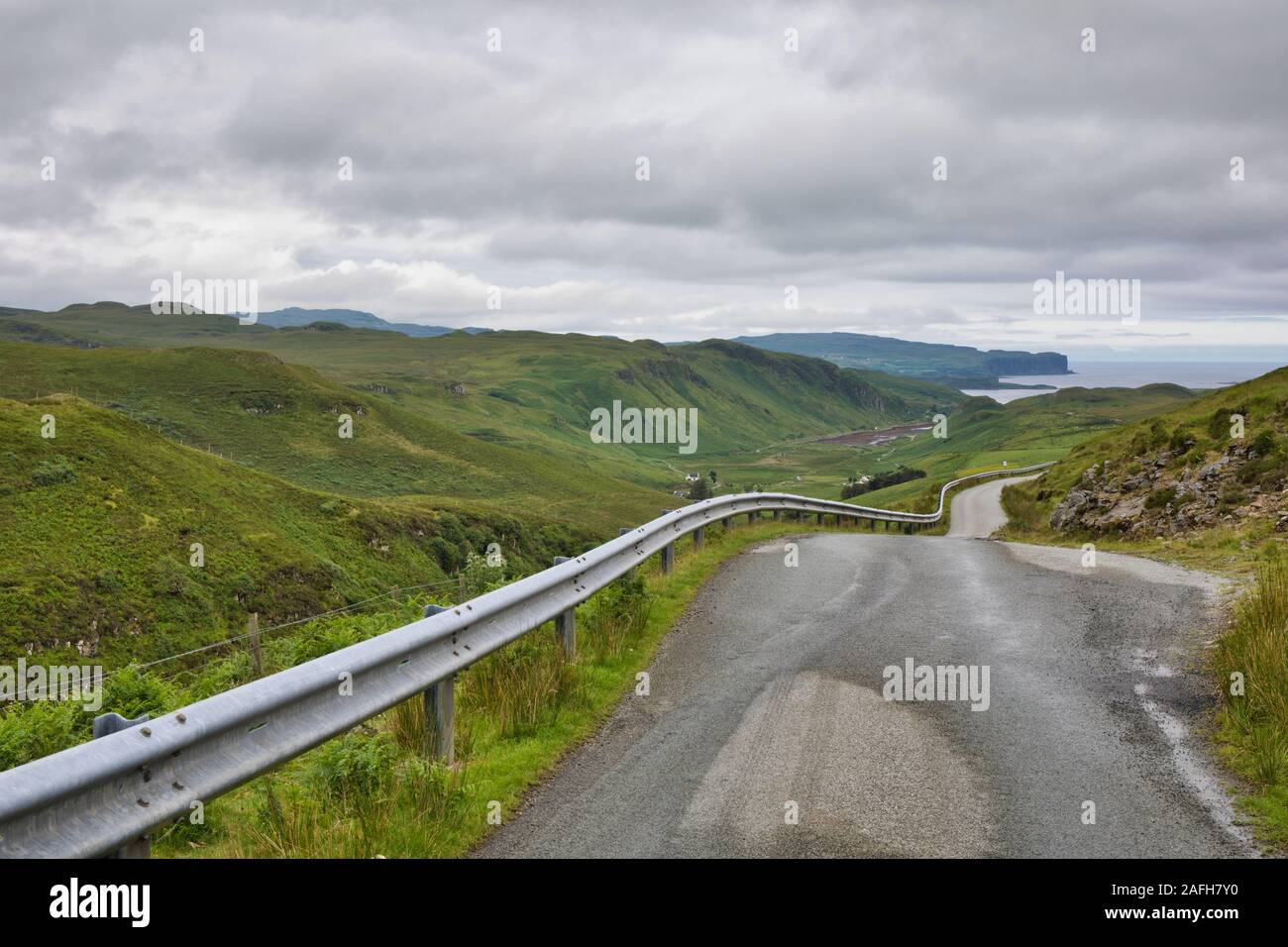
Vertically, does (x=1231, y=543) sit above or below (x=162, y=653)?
above

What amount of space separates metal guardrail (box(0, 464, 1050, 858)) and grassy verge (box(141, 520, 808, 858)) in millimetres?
316

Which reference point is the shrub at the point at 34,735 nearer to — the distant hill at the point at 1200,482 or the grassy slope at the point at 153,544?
the distant hill at the point at 1200,482

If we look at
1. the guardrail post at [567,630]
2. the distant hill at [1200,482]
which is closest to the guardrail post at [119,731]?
the guardrail post at [567,630]

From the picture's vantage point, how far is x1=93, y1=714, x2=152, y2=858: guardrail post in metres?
3.72

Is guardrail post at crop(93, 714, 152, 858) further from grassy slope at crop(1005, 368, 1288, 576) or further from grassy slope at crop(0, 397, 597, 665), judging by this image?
grassy slope at crop(0, 397, 597, 665)

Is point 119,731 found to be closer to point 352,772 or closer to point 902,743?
point 352,772

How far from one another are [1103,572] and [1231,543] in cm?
509

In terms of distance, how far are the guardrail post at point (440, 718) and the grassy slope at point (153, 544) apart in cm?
2863

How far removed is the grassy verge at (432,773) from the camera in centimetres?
473

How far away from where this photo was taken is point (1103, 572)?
13805mm
